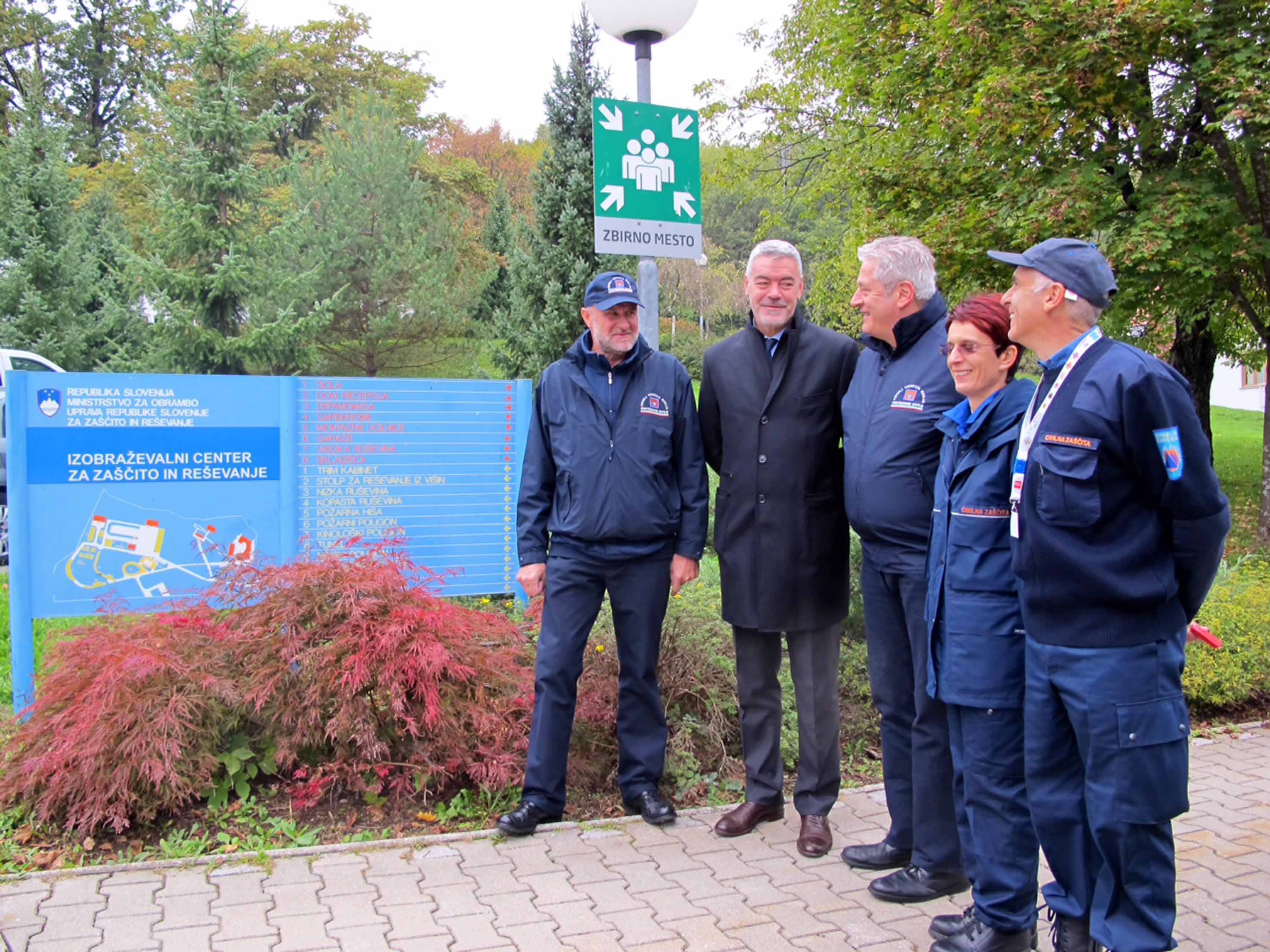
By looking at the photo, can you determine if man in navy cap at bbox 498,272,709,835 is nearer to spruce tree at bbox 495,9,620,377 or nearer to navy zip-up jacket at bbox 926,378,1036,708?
navy zip-up jacket at bbox 926,378,1036,708

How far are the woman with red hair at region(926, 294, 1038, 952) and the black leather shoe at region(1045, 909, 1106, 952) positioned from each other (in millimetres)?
118

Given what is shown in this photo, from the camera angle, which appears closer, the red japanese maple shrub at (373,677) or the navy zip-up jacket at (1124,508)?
the navy zip-up jacket at (1124,508)

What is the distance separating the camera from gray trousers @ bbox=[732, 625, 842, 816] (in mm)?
3822

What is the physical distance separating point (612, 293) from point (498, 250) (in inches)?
902

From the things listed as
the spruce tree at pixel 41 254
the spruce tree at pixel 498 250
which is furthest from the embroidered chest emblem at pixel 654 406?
the spruce tree at pixel 41 254

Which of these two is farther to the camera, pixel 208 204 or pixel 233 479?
pixel 208 204

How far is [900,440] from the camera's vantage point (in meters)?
3.37

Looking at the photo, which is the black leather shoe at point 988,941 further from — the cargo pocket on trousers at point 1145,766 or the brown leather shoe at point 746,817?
the brown leather shoe at point 746,817

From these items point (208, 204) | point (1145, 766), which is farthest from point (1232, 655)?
point (208, 204)

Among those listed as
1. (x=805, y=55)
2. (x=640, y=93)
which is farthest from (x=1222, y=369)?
(x=640, y=93)

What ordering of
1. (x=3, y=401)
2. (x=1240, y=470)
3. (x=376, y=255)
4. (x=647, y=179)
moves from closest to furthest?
(x=647, y=179) < (x=3, y=401) < (x=1240, y=470) < (x=376, y=255)

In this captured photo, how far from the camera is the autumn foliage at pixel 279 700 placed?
146 inches

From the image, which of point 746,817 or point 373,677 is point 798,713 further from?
point 373,677

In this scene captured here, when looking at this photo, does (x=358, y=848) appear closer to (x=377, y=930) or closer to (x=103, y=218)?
(x=377, y=930)
